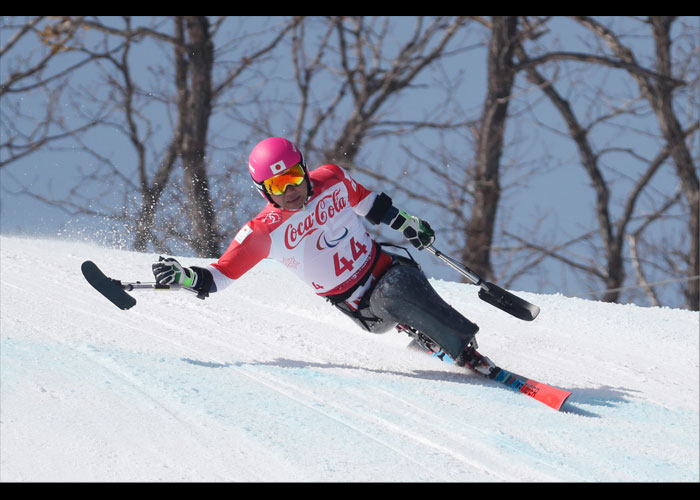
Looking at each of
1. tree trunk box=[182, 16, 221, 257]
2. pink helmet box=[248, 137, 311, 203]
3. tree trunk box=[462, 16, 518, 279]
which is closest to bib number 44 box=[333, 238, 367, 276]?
pink helmet box=[248, 137, 311, 203]

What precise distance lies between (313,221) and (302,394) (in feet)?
3.11

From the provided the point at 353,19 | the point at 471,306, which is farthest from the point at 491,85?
the point at 471,306

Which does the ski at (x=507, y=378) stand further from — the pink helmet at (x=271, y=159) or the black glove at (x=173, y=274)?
the black glove at (x=173, y=274)

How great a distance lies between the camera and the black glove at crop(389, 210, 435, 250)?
5.53 m

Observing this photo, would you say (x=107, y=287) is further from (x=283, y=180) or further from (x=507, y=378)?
(x=507, y=378)

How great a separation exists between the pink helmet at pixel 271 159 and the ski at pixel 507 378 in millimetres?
1218

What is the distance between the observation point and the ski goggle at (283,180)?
4.86 metres

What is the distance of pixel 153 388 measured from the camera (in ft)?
14.9

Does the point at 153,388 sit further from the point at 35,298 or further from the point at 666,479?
the point at 666,479

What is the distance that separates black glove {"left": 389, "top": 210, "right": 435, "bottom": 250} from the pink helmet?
899mm

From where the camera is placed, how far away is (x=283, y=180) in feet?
16.0

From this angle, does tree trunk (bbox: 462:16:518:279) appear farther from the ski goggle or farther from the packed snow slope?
the ski goggle

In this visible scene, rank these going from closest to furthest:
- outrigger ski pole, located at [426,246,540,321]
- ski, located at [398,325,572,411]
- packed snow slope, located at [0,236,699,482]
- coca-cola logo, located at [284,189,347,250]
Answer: packed snow slope, located at [0,236,699,482]
coca-cola logo, located at [284,189,347,250]
ski, located at [398,325,572,411]
outrigger ski pole, located at [426,246,540,321]

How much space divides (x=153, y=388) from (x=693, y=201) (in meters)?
12.0
